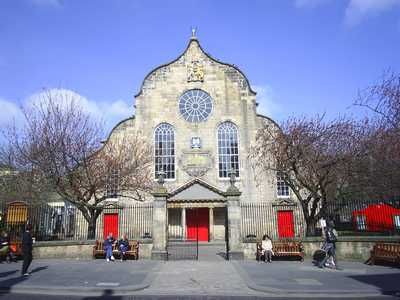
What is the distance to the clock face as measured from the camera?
32719 mm

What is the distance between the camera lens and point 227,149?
32031 mm

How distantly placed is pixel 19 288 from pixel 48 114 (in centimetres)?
1315

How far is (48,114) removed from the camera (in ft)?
70.7

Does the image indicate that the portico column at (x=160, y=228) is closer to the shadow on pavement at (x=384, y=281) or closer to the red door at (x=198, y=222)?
the shadow on pavement at (x=384, y=281)

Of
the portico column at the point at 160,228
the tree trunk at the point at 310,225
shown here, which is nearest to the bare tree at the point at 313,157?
the tree trunk at the point at 310,225

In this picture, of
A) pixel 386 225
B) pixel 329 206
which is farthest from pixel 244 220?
pixel 386 225

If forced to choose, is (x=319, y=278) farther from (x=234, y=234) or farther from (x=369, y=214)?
(x=369, y=214)

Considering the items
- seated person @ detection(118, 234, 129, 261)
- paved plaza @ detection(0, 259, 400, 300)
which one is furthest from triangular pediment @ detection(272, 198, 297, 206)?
seated person @ detection(118, 234, 129, 261)

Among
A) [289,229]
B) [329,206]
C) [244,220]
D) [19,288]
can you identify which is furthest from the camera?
[289,229]

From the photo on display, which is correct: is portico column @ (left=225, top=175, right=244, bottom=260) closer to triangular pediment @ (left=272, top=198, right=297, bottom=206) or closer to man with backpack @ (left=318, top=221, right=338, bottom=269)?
man with backpack @ (left=318, top=221, right=338, bottom=269)

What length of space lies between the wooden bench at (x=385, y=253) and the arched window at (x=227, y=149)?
15.8m

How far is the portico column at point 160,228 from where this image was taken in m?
17.7

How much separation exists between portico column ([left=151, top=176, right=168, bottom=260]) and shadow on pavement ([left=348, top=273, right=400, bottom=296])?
8.54m

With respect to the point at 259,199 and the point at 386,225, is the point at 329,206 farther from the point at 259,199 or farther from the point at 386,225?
the point at 259,199
